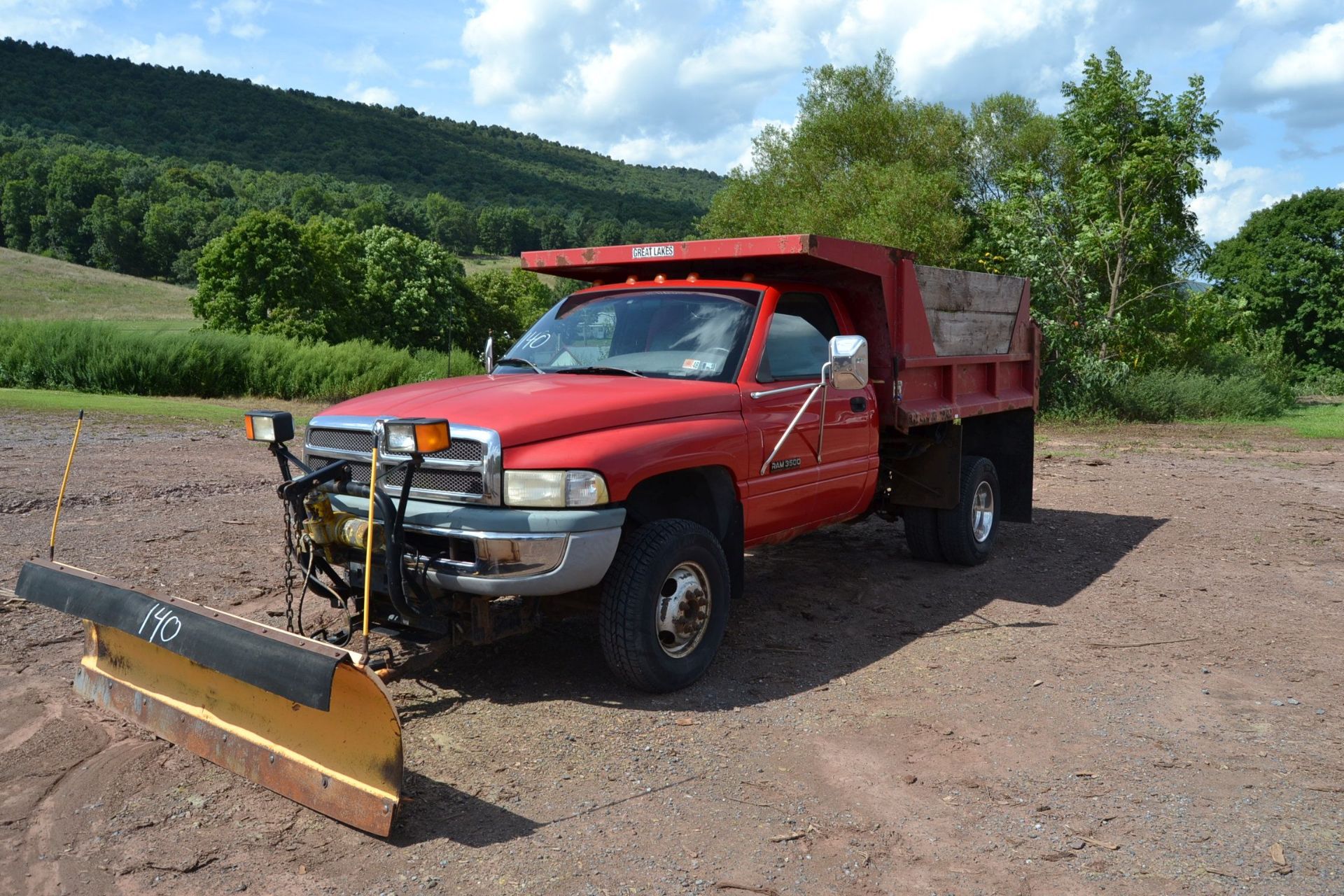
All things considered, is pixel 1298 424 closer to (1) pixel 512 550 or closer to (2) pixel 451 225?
(1) pixel 512 550

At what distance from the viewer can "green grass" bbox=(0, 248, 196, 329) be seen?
56.4m

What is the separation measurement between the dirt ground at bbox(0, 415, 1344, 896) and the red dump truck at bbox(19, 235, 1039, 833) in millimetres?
292

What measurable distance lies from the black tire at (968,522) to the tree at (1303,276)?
43012mm

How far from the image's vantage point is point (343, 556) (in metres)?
4.84

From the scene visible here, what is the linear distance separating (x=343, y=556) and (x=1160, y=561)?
6438 mm

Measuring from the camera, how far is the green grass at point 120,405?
1919cm

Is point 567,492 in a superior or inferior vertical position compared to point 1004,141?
inferior

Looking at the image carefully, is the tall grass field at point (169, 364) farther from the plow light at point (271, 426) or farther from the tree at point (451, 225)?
the tree at point (451, 225)

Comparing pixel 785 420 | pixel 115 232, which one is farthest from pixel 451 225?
pixel 785 420

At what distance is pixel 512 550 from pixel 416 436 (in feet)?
2.09

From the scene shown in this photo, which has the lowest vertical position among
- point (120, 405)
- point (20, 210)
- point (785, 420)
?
point (120, 405)

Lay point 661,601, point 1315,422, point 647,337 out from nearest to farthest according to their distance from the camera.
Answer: point 661,601, point 647,337, point 1315,422

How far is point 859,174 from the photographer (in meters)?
34.0

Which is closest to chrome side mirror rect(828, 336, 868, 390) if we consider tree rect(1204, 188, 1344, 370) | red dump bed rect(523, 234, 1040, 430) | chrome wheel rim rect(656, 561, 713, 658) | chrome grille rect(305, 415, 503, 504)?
red dump bed rect(523, 234, 1040, 430)
